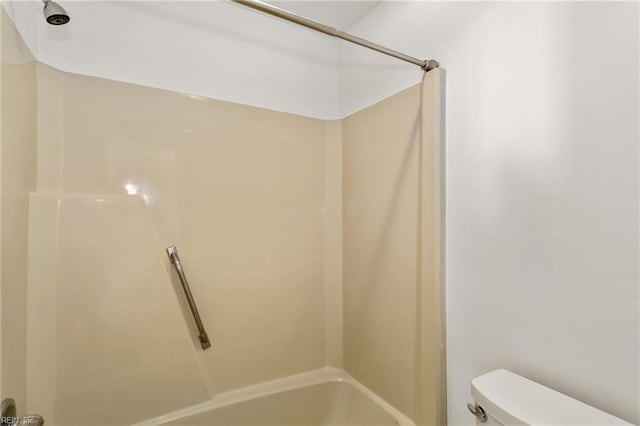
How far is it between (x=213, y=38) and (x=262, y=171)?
0.73 metres

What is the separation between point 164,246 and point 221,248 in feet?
0.87

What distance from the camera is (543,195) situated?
1025mm

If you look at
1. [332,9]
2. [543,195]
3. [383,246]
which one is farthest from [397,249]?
[332,9]

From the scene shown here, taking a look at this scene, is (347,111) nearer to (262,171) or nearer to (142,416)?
(262,171)

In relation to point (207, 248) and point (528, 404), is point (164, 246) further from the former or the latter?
point (528, 404)

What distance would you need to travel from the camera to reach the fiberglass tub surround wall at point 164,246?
1379 millimetres

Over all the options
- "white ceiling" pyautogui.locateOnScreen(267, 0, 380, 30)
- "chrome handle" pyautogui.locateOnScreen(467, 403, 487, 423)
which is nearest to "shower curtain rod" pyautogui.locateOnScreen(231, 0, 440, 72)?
"white ceiling" pyautogui.locateOnScreen(267, 0, 380, 30)

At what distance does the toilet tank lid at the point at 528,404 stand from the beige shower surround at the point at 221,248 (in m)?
0.35

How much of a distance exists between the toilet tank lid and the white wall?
7 centimetres

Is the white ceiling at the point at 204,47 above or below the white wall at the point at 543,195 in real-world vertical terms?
above

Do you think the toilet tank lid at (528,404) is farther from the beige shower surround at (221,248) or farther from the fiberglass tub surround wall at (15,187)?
the fiberglass tub surround wall at (15,187)

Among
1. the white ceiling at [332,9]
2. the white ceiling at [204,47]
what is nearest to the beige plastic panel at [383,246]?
the white ceiling at [204,47]

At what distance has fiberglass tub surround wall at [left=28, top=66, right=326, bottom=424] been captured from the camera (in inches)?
54.3

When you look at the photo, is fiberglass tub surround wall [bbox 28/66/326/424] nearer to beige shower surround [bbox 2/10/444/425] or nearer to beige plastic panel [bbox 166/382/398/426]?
beige shower surround [bbox 2/10/444/425]
